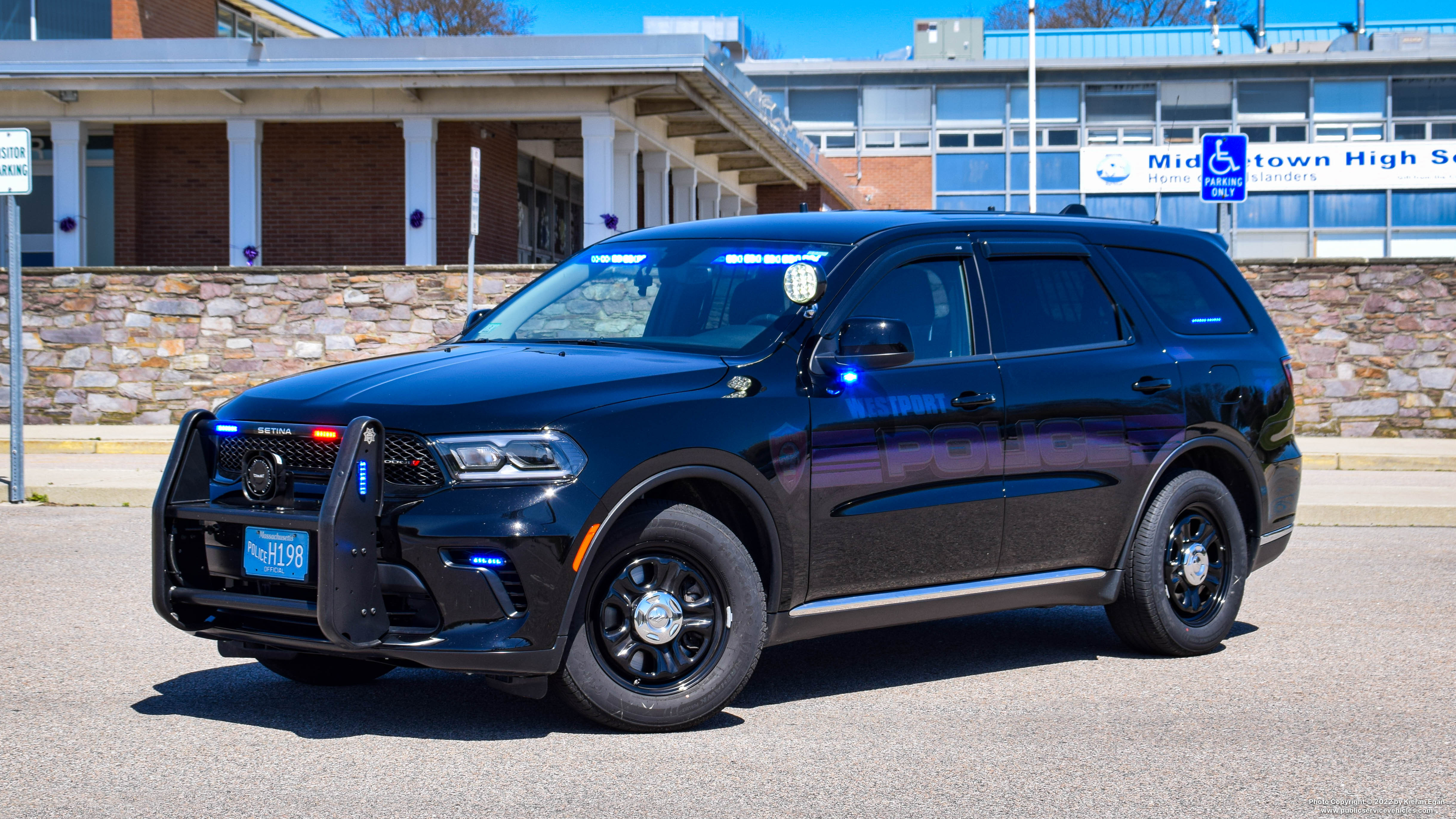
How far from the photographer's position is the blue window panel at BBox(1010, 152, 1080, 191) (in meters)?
46.0

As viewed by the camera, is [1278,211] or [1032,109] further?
[1278,211]

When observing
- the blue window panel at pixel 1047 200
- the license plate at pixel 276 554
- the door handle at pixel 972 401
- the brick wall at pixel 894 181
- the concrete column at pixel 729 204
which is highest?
the brick wall at pixel 894 181

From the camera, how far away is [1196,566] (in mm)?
7168

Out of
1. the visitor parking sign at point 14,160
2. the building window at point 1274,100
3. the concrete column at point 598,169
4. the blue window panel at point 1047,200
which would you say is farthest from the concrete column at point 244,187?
the building window at point 1274,100

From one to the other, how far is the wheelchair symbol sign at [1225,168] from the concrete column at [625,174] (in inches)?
410

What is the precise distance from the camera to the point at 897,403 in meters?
5.95

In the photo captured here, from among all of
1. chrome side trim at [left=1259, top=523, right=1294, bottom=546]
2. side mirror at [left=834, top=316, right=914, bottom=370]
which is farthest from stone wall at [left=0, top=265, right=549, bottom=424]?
side mirror at [left=834, top=316, right=914, bottom=370]

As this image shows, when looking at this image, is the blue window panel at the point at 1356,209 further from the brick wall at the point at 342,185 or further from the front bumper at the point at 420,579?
the front bumper at the point at 420,579

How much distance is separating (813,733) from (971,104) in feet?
143

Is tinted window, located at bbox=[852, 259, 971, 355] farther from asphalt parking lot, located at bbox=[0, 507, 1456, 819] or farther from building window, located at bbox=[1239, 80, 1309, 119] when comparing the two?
building window, located at bbox=[1239, 80, 1309, 119]

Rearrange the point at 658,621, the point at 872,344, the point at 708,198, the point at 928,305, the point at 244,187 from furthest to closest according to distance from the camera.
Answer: the point at 708,198, the point at 244,187, the point at 928,305, the point at 872,344, the point at 658,621

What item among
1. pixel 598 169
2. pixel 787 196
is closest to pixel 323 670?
pixel 598 169

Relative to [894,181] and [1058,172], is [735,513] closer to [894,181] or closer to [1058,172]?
[1058,172]

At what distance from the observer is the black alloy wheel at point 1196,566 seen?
708 centimetres
